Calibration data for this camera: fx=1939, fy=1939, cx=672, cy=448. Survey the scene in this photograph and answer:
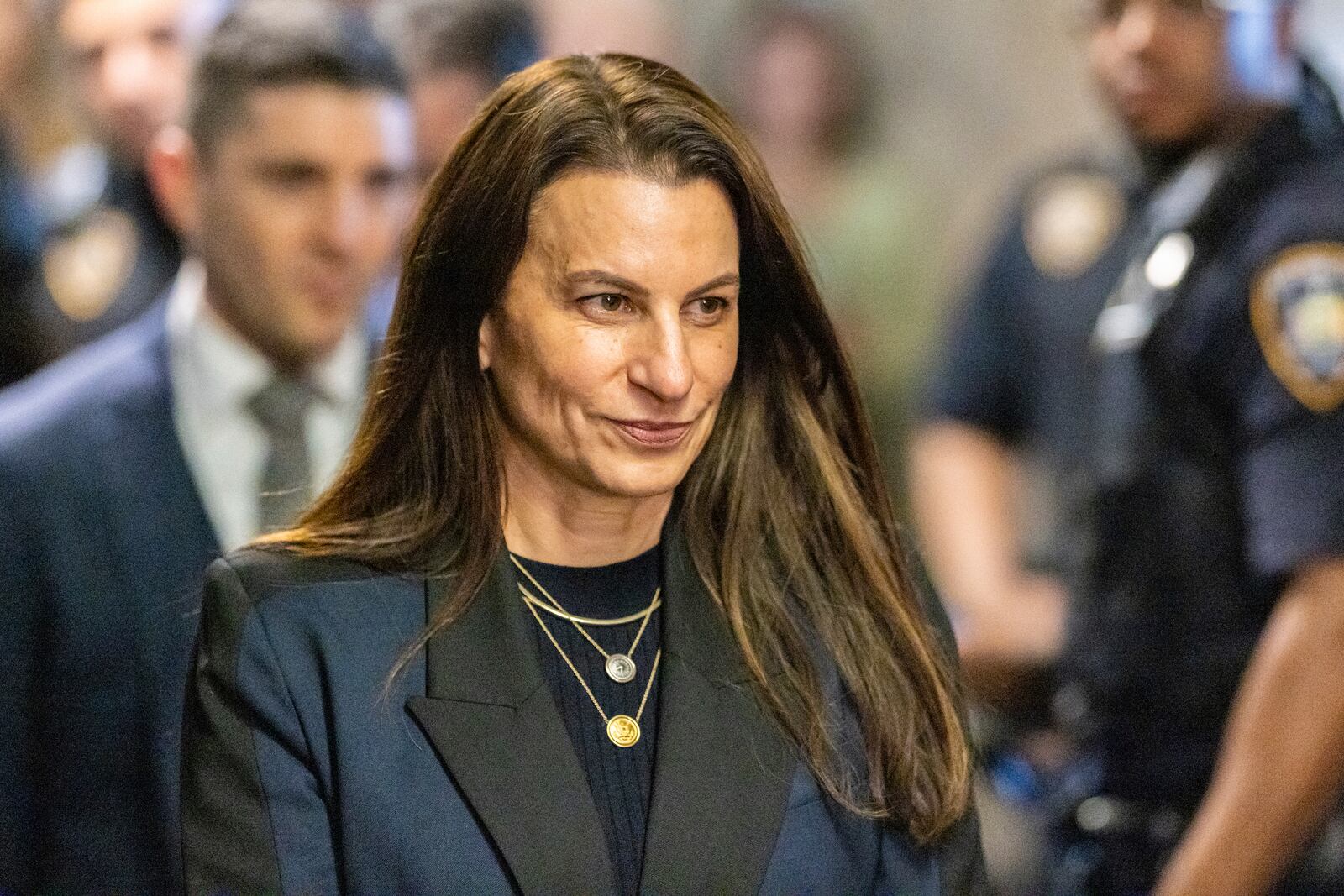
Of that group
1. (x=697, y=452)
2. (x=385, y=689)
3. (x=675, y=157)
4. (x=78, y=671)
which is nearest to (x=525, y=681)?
(x=385, y=689)

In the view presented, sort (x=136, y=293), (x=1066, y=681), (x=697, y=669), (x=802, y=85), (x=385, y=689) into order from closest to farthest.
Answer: (x=385, y=689) → (x=697, y=669) → (x=1066, y=681) → (x=136, y=293) → (x=802, y=85)

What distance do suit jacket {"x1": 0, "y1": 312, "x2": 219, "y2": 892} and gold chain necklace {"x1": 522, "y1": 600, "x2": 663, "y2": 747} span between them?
2.15ft

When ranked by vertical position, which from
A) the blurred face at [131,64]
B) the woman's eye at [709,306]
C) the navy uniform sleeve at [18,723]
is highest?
the blurred face at [131,64]

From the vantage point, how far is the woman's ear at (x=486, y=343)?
177cm

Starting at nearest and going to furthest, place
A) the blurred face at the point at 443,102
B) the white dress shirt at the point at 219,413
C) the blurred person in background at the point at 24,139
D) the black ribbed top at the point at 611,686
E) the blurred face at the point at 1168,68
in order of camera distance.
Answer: the black ribbed top at the point at 611,686 → the white dress shirt at the point at 219,413 → the blurred face at the point at 1168,68 → the blurred person in background at the point at 24,139 → the blurred face at the point at 443,102

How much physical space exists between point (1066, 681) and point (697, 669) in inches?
49.3

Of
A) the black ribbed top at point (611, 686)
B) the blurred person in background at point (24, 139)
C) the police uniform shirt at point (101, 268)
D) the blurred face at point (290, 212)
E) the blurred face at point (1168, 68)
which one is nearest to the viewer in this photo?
the black ribbed top at point (611, 686)

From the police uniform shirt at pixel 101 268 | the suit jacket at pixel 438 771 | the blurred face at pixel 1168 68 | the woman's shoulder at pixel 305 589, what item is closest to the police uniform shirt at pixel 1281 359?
the blurred face at pixel 1168 68

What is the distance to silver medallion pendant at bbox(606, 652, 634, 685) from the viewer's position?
1782 mm

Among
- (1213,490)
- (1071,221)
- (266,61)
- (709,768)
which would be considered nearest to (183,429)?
(266,61)

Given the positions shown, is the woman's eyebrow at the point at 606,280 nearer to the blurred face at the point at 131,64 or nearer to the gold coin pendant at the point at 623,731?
the gold coin pendant at the point at 623,731

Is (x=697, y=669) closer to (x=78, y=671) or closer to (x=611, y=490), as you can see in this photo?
(x=611, y=490)

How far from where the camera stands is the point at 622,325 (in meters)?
1.69

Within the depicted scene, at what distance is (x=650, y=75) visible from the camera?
1772 mm
